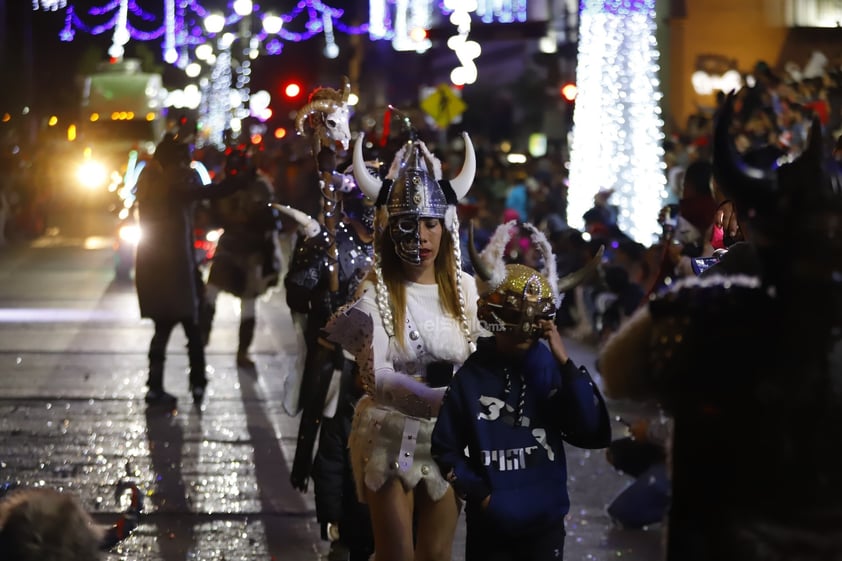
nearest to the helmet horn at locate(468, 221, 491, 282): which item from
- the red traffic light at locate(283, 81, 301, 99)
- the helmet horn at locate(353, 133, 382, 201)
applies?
the helmet horn at locate(353, 133, 382, 201)

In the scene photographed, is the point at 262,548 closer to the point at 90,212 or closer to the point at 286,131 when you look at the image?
the point at 90,212

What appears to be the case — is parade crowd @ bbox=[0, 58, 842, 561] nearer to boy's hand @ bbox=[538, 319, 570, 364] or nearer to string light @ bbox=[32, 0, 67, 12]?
boy's hand @ bbox=[538, 319, 570, 364]

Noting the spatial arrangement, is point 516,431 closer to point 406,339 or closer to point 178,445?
point 406,339

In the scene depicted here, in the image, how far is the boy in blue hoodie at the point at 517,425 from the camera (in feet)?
15.2

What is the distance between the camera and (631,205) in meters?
20.3

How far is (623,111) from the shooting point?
20.7 meters

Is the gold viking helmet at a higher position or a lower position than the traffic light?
lower

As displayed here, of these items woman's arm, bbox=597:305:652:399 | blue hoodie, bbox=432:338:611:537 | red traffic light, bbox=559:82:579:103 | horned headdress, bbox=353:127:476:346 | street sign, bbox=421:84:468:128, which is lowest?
blue hoodie, bbox=432:338:611:537

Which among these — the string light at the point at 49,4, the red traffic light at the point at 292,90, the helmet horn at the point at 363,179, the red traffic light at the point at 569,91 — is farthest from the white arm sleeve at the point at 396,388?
the string light at the point at 49,4

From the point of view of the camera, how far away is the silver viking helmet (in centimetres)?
565

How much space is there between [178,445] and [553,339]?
5770 millimetres

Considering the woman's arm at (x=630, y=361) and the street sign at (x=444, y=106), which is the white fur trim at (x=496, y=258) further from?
the street sign at (x=444, y=106)

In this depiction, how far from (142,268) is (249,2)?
31455 millimetres

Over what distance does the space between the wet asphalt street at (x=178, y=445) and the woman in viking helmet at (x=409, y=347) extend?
77.7 inches
